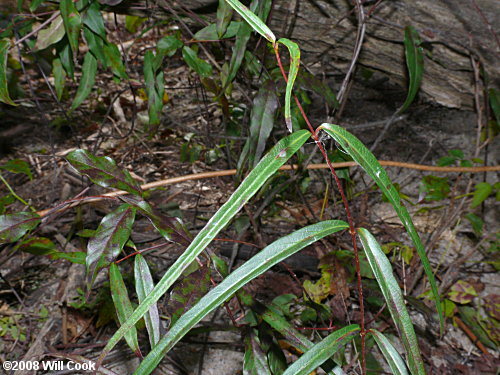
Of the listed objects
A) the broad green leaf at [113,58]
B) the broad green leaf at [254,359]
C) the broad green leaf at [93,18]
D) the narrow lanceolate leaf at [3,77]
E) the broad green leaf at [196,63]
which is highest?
the broad green leaf at [93,18]

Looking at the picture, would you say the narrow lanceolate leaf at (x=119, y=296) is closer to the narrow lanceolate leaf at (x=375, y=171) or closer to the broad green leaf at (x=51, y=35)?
the narrow lanceolate leaf at (x=375, y=171)

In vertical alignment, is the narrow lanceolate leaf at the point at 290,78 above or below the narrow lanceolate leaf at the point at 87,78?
above

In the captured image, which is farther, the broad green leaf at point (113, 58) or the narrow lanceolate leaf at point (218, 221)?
the broad green leaf at point (113, 58)

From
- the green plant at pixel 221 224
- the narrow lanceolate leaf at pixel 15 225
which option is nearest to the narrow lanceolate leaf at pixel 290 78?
the green plant at pixel 221 224

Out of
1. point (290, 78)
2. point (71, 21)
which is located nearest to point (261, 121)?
point (290, 78)

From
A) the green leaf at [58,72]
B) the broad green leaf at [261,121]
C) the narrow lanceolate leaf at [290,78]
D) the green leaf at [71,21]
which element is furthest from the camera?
the green leaf at [58,72]

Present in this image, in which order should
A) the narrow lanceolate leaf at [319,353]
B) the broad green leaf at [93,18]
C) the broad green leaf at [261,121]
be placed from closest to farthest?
the narrow lanceolate leaf at [319,353] → the broad green leaf at [261,121] → the broad green leaf at [93,18]

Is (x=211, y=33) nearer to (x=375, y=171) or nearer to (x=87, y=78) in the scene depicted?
(x=87, y=78)
